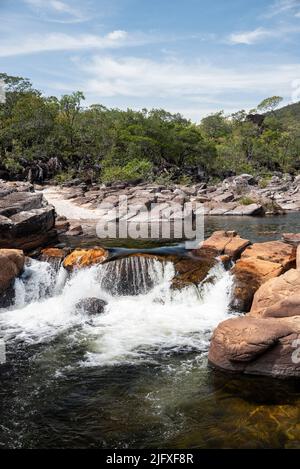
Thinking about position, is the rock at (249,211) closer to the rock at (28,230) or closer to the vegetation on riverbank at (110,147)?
the vegetation on riverbank at (110,147)

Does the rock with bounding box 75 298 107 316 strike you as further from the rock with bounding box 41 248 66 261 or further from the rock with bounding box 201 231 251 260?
the rock with bounding box 201 231 251 260

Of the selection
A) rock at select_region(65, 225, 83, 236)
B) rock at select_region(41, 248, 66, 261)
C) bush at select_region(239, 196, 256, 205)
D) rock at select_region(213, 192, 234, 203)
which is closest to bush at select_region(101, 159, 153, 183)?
rock at select_region(213, 192, 234, 203)

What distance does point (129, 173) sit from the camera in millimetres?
50938

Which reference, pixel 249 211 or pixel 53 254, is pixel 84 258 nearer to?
pixel 53 254

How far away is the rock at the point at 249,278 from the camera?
14.5m

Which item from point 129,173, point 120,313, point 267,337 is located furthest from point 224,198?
point 267,337

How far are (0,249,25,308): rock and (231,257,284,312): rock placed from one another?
845cm

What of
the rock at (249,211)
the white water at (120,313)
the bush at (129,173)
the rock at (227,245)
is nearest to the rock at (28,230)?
the white water at (120,313)

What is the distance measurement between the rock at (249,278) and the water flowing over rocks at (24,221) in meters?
10.2

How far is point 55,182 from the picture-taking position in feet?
168

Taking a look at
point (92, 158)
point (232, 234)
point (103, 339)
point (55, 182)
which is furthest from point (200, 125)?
point (103, 339)

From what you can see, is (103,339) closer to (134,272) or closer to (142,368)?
(142,368)

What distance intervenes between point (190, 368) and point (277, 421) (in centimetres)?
283

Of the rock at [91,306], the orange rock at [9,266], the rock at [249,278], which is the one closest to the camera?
the rock at [249,278]
